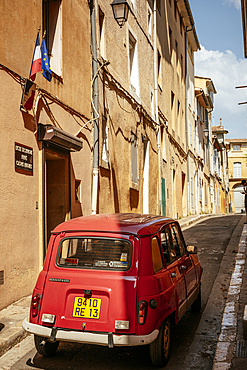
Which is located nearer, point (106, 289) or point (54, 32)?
point (106, 289)

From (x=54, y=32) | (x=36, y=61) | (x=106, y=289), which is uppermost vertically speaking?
(x=54, y=32)

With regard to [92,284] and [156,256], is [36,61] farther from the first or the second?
[92,284]


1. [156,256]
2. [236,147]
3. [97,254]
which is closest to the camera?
[97,254]

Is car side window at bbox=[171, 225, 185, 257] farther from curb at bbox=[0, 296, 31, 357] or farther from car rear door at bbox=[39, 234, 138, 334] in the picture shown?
curb at bbox=[0, 296, 31, 357]

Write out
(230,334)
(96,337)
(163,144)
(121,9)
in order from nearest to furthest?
(96,337)
(230,334)
(121,9)
(163,144)

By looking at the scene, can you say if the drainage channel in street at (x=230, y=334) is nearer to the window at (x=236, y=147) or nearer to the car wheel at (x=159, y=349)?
the car wheel at (x=159, y=349)

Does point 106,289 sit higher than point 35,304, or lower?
higher

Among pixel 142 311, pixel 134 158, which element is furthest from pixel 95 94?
pixel 142 311

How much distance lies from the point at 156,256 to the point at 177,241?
3.77 ft

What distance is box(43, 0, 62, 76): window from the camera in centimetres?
877

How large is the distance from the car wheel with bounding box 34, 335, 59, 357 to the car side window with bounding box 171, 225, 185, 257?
6.14 ft

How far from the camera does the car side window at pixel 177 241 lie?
544cm

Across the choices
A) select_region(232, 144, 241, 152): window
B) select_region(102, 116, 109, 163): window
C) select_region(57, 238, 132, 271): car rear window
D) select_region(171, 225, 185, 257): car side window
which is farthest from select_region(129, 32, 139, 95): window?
select_region(232, 144, 241, 152): window

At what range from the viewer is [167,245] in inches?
198
